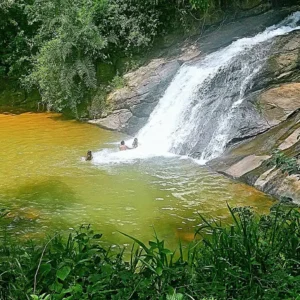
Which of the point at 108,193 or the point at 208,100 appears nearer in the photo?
the point at 108,193

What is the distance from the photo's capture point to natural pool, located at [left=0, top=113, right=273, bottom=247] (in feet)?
22.1

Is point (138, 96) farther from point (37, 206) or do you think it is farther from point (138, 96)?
point (37, 206)

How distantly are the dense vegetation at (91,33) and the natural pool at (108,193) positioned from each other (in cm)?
316

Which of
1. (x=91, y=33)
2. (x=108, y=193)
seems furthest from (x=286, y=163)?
(x=91, y=33)

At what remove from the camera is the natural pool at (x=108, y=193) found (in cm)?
675

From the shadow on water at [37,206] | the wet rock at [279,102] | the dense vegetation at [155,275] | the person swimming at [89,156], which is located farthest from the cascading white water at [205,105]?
the dense vegetation at [155,275]

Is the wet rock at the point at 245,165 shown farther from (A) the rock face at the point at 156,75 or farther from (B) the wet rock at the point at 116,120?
(B) the wet rock at the point at 116,120

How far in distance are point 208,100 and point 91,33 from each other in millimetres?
4334

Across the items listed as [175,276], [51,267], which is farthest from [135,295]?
[51,267]

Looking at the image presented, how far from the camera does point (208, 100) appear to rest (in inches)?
447

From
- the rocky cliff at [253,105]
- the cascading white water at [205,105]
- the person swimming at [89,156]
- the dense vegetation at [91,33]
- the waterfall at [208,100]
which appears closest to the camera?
the rocky cliff at [253,105]

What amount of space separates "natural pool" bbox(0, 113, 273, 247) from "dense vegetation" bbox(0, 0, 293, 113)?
316cm

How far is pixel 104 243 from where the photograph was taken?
5.97m

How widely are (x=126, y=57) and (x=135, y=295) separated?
12.6 meters
